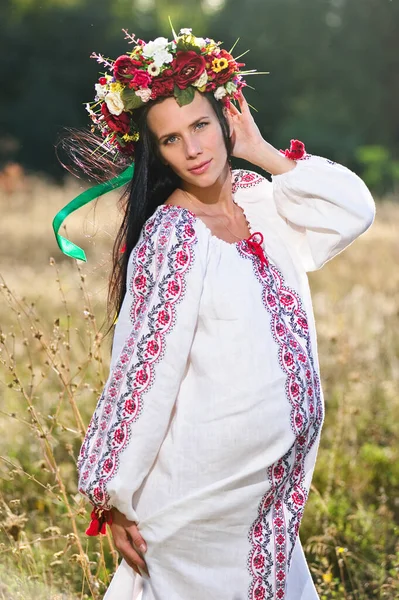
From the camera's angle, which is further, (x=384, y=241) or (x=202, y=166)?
(x=384, y=241)

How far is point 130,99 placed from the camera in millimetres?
2342

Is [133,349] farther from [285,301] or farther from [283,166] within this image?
[283,166]

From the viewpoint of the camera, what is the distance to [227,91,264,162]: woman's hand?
253 cm

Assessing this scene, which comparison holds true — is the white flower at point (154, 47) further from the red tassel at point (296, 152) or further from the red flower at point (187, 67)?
the red tassel at point (296, 152)

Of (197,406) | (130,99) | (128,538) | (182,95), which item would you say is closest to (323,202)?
(182,95)

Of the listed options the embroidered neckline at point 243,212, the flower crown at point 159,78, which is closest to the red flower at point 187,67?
the flower crown at point 159,78

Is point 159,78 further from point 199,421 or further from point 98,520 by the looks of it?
point 98,520

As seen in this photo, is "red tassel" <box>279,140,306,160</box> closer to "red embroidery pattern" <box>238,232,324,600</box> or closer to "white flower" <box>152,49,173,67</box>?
"red embroidery pattern" <box>238,232,324,600</box>

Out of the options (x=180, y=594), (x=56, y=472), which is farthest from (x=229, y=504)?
(x=56, y=472)

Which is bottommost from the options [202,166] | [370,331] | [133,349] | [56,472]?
[56,472]

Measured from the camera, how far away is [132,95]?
2.34 m

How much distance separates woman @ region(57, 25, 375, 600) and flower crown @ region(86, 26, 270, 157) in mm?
Answer: 20

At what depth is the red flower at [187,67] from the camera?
7.59 feet

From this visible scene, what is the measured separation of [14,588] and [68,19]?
26463mm
